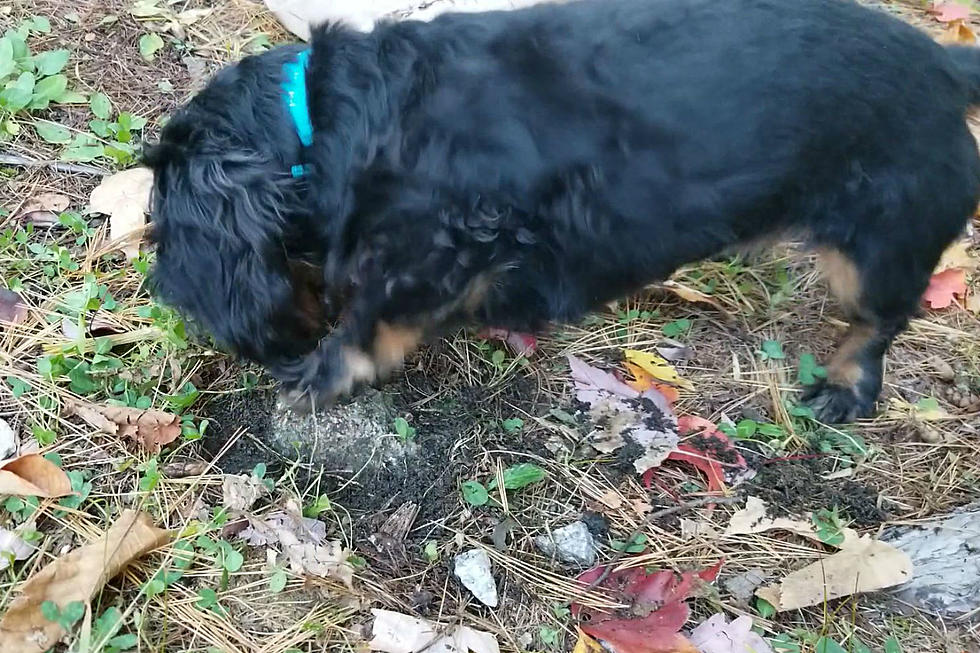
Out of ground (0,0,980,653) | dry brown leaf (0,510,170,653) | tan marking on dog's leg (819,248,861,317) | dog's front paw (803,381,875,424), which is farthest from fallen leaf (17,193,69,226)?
dog's front paw (803,381,875,424)

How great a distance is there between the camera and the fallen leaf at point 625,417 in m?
2.69

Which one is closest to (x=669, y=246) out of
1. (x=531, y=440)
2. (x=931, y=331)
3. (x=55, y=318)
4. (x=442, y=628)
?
(x=531, y=440)

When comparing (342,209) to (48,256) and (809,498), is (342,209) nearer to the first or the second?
(48,256)

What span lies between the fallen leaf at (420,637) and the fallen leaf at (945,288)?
2.31 meters

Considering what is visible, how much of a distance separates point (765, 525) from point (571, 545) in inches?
24.7

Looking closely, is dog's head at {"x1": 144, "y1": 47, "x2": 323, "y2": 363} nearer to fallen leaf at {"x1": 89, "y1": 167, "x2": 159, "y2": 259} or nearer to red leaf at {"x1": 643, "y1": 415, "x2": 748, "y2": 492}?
fallen leaf at {"x1": 89, "y1": 167, "x2": 159, "y2": 259}

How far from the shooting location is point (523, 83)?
210cm

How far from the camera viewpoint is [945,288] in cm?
330

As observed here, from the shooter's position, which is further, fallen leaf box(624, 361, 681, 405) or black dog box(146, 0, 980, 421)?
fallen leaf box(624, 361, 681, 405)

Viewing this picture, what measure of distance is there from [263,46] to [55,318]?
170cm

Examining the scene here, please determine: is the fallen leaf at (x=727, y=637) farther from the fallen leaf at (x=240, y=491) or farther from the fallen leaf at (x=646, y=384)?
the fallen leaf at (x=240, y=491)

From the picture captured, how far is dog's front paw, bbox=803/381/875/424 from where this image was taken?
2.90 m

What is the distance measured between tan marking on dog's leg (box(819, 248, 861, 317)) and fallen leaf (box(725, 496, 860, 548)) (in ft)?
2.50

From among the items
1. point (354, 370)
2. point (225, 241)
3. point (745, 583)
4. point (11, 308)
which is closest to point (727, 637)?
point (745, 583)
